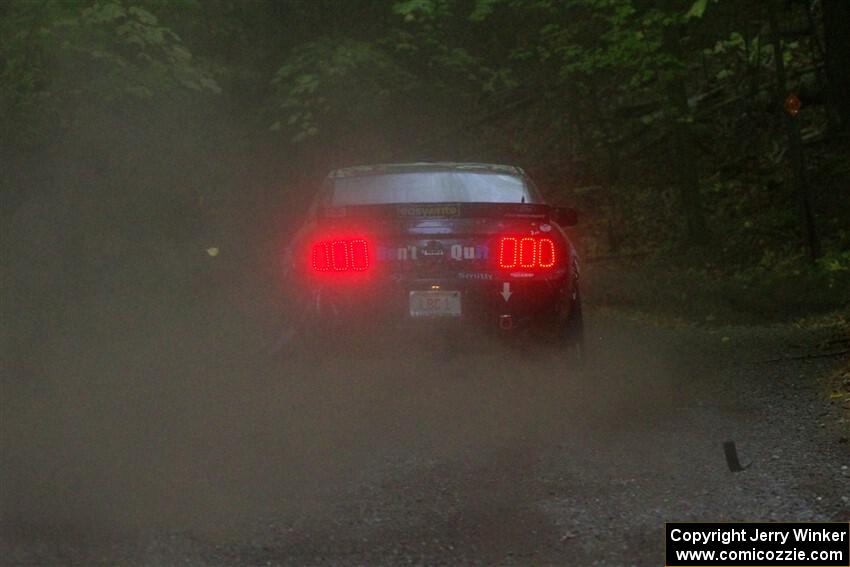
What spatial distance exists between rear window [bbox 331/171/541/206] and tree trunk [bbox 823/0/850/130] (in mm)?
11415

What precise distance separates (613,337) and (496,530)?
7347 millimetres

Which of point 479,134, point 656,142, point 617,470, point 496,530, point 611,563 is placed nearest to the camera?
point 611,563

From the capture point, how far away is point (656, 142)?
25.9 meters

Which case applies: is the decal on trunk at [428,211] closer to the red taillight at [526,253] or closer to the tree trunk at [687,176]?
the red taillight at [526,253]

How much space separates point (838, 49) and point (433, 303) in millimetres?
13236

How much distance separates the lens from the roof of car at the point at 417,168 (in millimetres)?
10086

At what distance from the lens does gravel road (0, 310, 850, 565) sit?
18.3 feet

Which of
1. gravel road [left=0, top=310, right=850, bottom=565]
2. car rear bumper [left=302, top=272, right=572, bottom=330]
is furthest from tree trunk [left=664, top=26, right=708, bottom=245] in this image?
car rear bumper [left=302, top=272, right=572, bottom=330]

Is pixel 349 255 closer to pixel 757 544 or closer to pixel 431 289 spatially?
pixel 431 289

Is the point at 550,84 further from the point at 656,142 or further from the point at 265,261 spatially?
the point at 265,261

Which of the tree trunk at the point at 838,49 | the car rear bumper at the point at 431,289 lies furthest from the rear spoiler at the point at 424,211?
the tree trunk at the point at 838,49

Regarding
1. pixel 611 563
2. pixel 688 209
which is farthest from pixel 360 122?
pixel 611 563

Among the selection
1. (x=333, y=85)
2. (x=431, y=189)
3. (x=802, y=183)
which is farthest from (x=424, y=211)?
(x=802, y=183)

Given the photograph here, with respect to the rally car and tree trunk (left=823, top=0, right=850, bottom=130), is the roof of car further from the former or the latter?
tree trunk (left=823, top=0, right=850, bottom=130)
